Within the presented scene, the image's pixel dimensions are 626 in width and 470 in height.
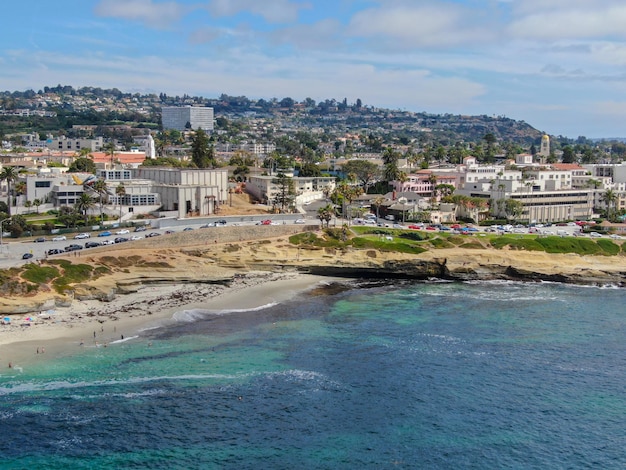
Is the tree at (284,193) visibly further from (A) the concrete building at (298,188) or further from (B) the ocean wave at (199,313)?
(B) the ocean wave at (199,313)

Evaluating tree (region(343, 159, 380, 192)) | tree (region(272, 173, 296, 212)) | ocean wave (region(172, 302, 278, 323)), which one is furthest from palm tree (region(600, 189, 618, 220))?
ocean wave (region(172, 302, 278, 323))

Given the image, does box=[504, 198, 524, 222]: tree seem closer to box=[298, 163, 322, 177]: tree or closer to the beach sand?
box=[298, 163, 322, 177]: tree

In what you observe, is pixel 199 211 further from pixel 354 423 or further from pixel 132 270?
pixel 354 423

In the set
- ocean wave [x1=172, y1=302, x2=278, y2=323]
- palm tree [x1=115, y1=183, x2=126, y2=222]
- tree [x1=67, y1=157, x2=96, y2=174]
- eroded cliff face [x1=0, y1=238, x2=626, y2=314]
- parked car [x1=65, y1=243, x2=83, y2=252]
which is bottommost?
ocean wave [x1=172, y1=302, x2=278, y2=323]

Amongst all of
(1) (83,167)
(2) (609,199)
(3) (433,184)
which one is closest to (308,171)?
(3) (433,184)

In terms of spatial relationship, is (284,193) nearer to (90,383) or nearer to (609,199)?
(609,199)

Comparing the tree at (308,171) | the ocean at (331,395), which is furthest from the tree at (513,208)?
the ocean at (331,395)

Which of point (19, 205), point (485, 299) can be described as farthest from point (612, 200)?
point (19, 205)
